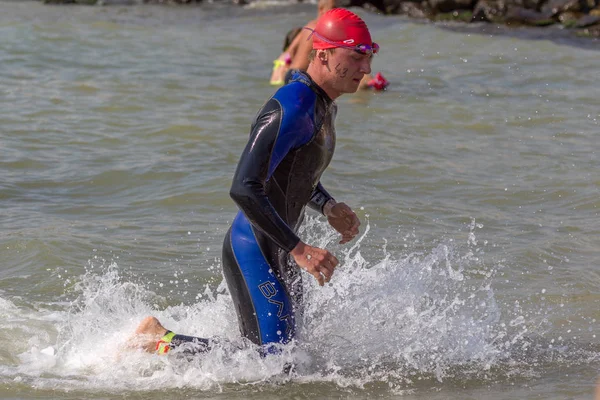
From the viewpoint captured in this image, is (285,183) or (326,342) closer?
(285,183)

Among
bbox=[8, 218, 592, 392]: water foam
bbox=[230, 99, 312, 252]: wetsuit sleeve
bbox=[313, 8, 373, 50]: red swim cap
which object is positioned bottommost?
bbox=[8, 218, 592, 392]: water foam

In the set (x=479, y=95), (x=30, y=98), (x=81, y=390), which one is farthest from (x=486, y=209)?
(x=30, y=98)

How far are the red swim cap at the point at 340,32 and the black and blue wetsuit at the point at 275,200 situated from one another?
201 millimetres

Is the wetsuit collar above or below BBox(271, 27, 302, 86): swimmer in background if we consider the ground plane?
above

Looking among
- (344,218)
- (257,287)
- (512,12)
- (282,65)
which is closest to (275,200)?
(257,287)

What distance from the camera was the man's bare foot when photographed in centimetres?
484

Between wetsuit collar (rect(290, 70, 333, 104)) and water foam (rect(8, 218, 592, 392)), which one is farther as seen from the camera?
water foam (rect(8, 218, 592, 392))

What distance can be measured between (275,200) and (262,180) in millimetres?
289

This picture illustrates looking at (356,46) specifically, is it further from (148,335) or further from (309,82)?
(148,335)

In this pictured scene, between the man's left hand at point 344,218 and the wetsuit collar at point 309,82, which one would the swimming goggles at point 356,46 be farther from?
the man's left hand at point 344,218

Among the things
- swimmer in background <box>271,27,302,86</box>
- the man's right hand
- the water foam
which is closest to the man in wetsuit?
the man's right hand

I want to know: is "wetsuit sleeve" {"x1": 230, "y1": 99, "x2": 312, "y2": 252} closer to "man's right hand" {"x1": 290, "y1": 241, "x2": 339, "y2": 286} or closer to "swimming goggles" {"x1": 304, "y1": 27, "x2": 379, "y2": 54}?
"man's right hand" {"x1": 290, "y1": 241, "x2": 339, "y2": 286}

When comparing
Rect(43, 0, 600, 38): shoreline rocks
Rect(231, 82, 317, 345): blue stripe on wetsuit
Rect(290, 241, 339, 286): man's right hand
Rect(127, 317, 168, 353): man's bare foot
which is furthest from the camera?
Rect(43, 0, 600, 38): shoreline rocks

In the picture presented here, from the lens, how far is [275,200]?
4.50 m
